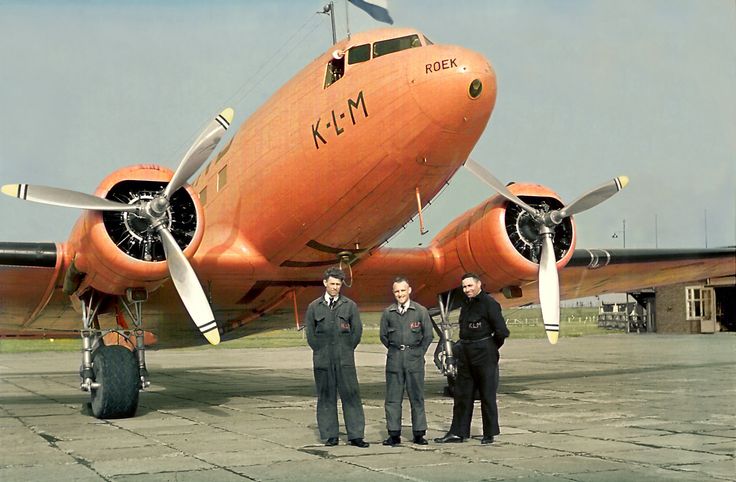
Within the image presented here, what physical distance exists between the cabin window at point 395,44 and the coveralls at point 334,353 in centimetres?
398

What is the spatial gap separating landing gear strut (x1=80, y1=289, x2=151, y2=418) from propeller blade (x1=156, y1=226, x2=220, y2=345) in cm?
77

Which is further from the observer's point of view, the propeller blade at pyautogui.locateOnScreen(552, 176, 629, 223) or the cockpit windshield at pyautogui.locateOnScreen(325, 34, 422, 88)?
the propeller blade at pyautogui.locateOnScreen(552, 176, 629, 223)

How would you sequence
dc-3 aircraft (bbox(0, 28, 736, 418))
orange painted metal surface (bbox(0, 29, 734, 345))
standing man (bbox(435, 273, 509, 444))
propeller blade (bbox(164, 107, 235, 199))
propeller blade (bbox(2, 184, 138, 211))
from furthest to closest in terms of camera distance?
propeller blade (bbox(164, 107, 235, 199)) → propeller blade (bbox(2, 184, 138, 211)) → dc-3 aircraft (bbox(0, 28, 736, 418)) → orange painted metal surface (bbox(0, 29, 734, 345)) → standing man (bbox(435, 273, 509, 444))

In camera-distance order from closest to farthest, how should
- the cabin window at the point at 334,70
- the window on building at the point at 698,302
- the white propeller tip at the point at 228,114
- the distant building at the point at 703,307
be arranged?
the cabin window at the point at 334,70
the white propeller tip at the point at 228,114
the distant building at the point at 703,307
the window on building at the point at 698,302

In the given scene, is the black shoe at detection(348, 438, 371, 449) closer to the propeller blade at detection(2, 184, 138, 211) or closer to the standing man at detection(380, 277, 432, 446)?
the standing man at detection(380, 277, 432, 446)

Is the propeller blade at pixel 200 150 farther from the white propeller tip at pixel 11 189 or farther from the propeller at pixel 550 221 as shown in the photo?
the propeller at pixel 550 221

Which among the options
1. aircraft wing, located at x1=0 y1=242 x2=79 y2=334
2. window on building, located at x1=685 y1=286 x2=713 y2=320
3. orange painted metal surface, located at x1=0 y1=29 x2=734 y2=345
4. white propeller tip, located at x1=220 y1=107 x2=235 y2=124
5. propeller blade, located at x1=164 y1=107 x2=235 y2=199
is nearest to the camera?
orange painted metal surface, located at x1=0 y1=29 x2=734 y2=345

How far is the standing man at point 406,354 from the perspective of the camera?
8.57 m

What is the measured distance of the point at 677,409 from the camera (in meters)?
11.7

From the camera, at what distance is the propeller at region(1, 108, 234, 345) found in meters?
10.9

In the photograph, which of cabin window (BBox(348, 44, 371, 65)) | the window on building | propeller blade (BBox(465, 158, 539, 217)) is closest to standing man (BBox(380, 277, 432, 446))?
cabin window (BBox(348, 44, 371, 65))

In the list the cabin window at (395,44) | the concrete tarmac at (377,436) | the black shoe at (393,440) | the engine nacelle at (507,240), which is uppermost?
the cabin window at (395,44)

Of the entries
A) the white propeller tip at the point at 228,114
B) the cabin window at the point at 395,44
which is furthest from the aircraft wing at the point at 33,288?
the cabin window at the point at 395,44

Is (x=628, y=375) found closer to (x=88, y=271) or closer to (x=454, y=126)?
(x=454, y=126)
